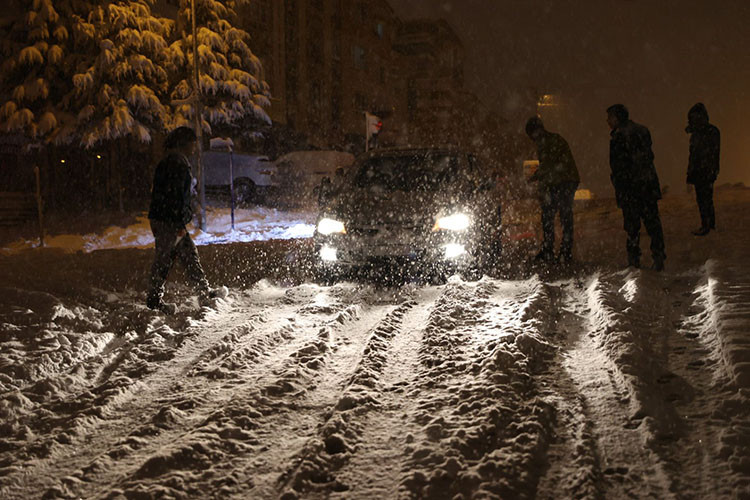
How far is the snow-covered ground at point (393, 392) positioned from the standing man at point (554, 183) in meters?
1.74

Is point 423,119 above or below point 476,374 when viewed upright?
above

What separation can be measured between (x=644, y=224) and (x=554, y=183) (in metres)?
1.62

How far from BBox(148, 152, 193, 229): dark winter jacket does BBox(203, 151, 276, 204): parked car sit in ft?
46.0

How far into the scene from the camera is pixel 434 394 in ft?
11.7

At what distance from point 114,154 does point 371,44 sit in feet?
91.2

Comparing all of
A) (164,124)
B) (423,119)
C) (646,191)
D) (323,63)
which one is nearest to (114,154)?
(164,124)

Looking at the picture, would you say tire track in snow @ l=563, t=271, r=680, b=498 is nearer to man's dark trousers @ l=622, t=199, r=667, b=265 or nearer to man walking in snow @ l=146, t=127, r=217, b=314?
man's dark trousers @ l=622, t=199, r=667, b=265

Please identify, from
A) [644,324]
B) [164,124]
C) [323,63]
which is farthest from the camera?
[323,63]

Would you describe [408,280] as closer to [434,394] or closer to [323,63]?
[434,394]

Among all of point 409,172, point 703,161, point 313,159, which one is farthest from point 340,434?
point 313,159

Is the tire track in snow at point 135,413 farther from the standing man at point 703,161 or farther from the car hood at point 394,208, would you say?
the standing man at point 703,161

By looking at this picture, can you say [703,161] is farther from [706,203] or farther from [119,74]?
[119,74]

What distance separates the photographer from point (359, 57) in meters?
42.3

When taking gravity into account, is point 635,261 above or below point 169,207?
below
